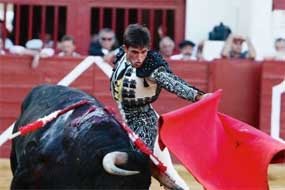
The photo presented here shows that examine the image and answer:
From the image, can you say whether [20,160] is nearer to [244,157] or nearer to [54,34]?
[244,157]

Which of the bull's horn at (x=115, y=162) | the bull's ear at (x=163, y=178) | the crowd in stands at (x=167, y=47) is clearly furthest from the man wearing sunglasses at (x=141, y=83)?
the crowd in stands at (x=167, y=47)

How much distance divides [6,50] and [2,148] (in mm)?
981

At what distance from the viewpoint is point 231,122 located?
15.2 ft

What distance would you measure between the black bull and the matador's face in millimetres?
263

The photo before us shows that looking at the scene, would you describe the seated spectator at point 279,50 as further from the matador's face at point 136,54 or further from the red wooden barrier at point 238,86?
the matador's face at point 136,54

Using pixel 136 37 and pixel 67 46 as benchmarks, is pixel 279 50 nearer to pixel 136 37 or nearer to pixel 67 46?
pixel 67 46

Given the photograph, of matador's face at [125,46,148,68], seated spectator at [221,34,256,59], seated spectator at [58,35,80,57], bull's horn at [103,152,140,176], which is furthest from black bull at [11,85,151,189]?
seated spectator at [221,34,256,59]

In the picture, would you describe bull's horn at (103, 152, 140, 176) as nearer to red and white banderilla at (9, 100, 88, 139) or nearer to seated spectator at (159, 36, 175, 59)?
red and white banderilla at (9, 100, 88, 139)

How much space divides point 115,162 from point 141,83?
1.87 feet

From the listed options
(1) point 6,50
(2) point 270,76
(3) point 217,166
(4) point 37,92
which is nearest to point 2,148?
(1) point 6,50

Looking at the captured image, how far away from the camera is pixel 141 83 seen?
4652 mm

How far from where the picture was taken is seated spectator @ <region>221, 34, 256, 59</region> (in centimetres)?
851

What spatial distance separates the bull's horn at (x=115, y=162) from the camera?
4.16 meters

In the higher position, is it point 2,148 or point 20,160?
point 20,160
